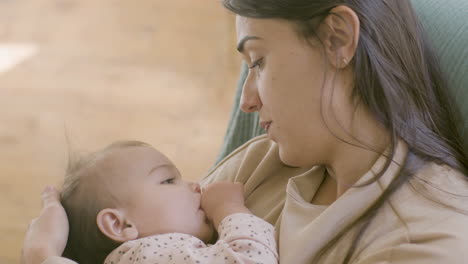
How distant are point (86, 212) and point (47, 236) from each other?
0.09 m

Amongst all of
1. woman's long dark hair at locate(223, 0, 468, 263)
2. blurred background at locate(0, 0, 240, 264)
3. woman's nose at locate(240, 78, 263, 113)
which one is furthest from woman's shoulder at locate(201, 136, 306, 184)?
blurred background at locate(0, 0, 240, 264)

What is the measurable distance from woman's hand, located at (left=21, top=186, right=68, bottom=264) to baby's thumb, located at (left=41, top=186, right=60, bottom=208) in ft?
0.03

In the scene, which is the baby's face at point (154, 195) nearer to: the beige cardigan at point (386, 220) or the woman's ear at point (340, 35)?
the beige cardigan at point (386, 220)

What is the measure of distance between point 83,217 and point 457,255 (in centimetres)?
69

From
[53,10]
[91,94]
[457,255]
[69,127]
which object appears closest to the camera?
[457,255]

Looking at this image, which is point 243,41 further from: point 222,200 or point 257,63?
point 222,200

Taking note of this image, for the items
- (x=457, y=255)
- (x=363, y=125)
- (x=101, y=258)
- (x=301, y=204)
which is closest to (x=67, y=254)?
(x=101, y=258)

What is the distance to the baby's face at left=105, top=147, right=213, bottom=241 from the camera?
1318mm

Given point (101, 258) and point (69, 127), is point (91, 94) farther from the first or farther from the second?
point (101, 258)

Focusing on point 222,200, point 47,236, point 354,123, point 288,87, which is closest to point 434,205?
point 354,123

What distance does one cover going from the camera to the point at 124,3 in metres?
4.45

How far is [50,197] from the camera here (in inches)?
54.5

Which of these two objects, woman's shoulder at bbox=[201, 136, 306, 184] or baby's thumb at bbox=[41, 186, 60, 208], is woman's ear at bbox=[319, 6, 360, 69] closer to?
woman's shoulder at bbox=[201, 136, 306, 184]

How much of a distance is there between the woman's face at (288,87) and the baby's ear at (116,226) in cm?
31
